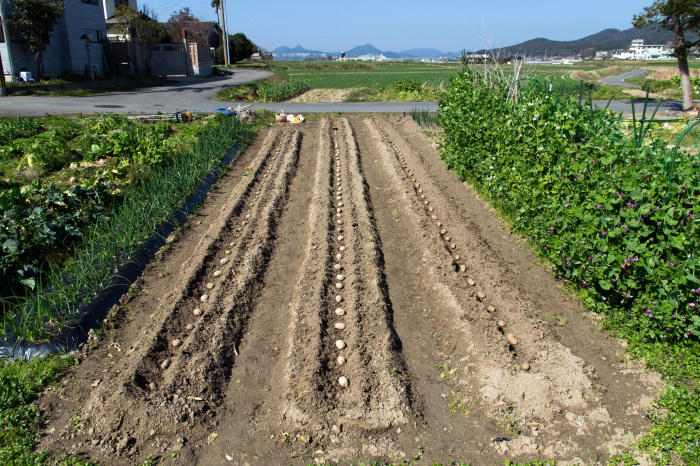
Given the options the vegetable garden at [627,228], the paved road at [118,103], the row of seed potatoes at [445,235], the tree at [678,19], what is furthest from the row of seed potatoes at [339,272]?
the tree at [678,19]

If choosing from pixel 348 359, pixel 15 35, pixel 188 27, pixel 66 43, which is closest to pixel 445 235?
pixel 348 359

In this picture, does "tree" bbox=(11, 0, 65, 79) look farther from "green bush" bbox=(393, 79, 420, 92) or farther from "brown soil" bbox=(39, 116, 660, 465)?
"brown soil" bbox=(39, 116, 660, 465)

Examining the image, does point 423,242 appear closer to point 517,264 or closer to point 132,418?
point 517,264

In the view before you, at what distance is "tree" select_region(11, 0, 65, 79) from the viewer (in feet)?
62.3

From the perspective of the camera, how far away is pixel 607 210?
4133 mm

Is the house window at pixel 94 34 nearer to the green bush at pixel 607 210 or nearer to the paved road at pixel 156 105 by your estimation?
the paved road at pixel 156 105

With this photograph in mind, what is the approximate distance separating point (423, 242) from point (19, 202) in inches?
199

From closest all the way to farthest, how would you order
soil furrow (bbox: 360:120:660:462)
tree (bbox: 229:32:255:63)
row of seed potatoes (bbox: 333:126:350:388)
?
1. soil furrow (bbox: 360:120:660:462)
2. row of seed potatoes (bbox: 333:126:350:388)
3. tree (bbox: 229:32:255:63)

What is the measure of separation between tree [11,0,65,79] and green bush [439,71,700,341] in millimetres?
21136

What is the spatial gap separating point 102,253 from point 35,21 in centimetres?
1991

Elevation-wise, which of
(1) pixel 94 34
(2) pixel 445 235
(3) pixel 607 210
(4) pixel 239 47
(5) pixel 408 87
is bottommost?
(2) pixel 445 235

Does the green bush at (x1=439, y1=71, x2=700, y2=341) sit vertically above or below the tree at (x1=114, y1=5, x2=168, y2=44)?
below

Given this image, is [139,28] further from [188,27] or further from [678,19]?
[678,19]

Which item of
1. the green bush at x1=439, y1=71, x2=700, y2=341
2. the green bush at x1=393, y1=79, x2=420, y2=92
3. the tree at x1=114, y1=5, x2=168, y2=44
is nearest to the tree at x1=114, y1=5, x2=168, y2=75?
the tree at x1=114, y1=5, x2=168, y2=44
